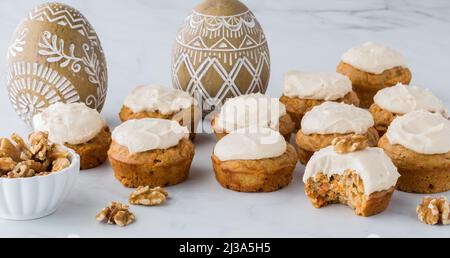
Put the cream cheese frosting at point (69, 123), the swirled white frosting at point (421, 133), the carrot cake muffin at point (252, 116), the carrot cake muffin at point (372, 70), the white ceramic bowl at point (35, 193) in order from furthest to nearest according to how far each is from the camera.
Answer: the carrot cake muffin at point (372, 70) < the carrot cake muffin at point (252, 116) < the cream cheese frosting at point (69, 123) < the swirled white frosting at point (421, 133) < the white ceramic bowl at point (35, 193)

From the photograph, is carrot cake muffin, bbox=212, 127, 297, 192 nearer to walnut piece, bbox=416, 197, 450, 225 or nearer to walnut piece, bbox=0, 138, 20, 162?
walnut piece, bbox=416, 197, 450, 225

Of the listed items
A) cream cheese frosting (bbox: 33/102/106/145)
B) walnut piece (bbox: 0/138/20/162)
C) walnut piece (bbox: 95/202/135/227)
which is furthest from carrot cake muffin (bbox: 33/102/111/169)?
walnut piece (bbox: 95/202/135/227)

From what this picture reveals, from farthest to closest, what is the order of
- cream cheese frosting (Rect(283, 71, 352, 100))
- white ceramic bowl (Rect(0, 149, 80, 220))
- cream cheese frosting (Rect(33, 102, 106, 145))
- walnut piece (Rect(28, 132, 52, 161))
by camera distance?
cream cheese frosting (Rect(283, 71, 352, 100))
cream cheese frosting (Rect(33, 102, 106, 145))
walnut piece (Rect(28, 132, 52, 161))
white ceramic bowl (Rect(0, 149, 80, 220))

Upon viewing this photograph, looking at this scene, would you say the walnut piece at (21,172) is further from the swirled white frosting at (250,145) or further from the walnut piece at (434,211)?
the walnut piece at (434,211)

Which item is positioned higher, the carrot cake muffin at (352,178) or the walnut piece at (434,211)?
the carrot cake muffin at (352,178)

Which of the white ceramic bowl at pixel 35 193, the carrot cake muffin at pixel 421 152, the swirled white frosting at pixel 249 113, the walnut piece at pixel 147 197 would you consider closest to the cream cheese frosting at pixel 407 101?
the carrot cake muffin at pixel 421 152

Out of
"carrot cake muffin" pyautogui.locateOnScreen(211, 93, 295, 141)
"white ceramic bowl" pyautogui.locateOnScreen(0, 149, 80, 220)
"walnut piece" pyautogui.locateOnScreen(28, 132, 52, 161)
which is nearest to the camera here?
"white ceramic bowl" pyautogui.locateOnScreen(0, 149, 80, 220)

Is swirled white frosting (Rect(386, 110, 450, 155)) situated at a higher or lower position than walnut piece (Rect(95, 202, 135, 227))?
higher
